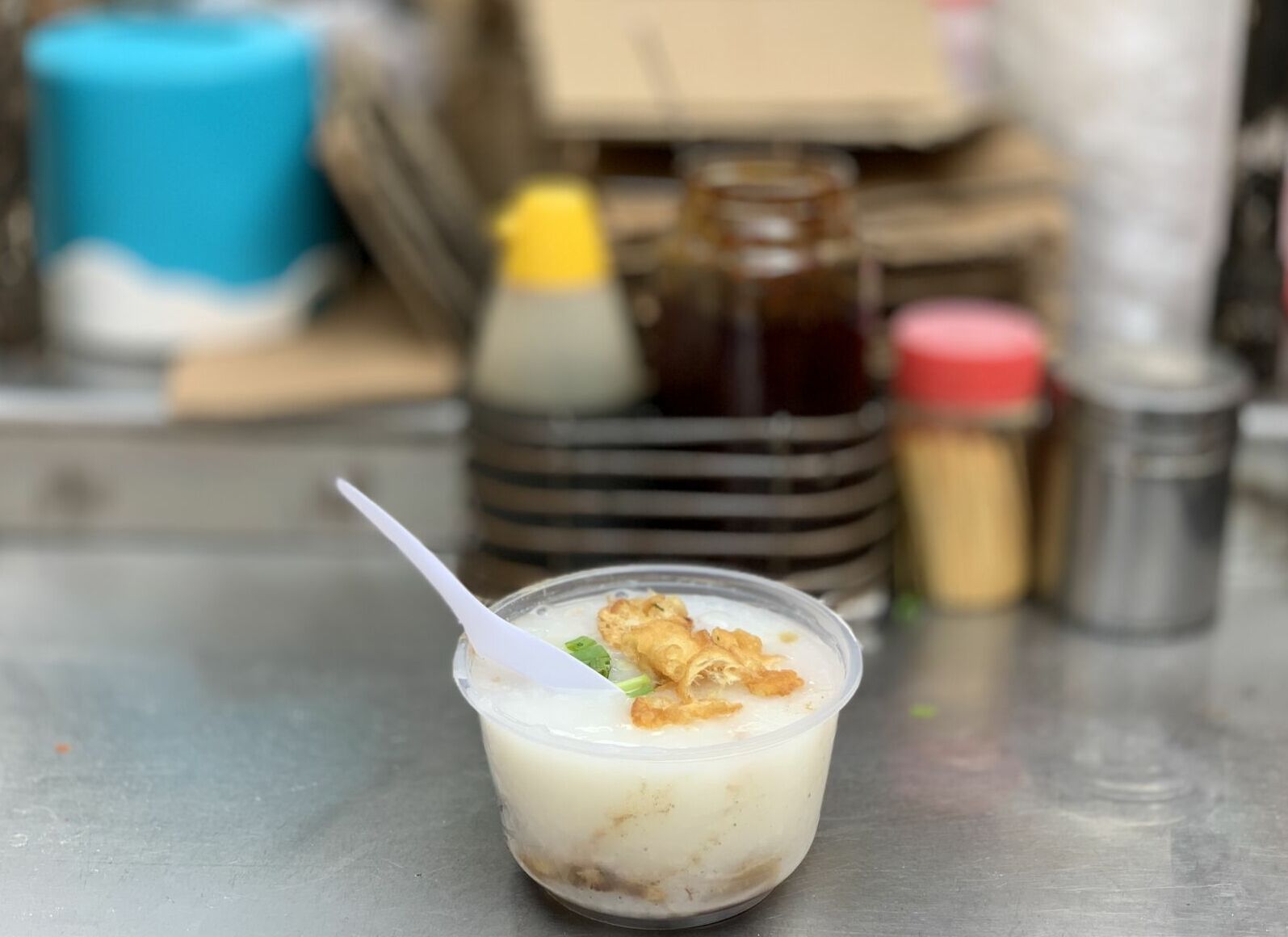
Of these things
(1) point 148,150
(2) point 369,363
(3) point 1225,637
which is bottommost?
(3) point 1225,637

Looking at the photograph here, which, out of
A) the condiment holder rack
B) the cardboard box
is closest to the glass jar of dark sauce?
the condiment holder rack

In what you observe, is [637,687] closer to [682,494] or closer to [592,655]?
[592,655]

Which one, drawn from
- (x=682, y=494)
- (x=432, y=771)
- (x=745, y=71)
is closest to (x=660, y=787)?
(x=432, y=771)

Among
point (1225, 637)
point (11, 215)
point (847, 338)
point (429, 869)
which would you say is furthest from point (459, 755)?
point (11, 215)

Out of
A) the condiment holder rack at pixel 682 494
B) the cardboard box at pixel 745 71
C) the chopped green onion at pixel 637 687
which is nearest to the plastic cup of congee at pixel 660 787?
the chopped green onion at pixel 637 687

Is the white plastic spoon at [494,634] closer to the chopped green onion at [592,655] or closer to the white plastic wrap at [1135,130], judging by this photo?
the chopped green onion at [592,655]

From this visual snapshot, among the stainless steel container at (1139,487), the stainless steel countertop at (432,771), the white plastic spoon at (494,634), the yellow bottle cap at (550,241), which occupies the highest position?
the yellow bottle cap at (550,241)

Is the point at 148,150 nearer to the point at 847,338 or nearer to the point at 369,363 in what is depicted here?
the point at 369,363
